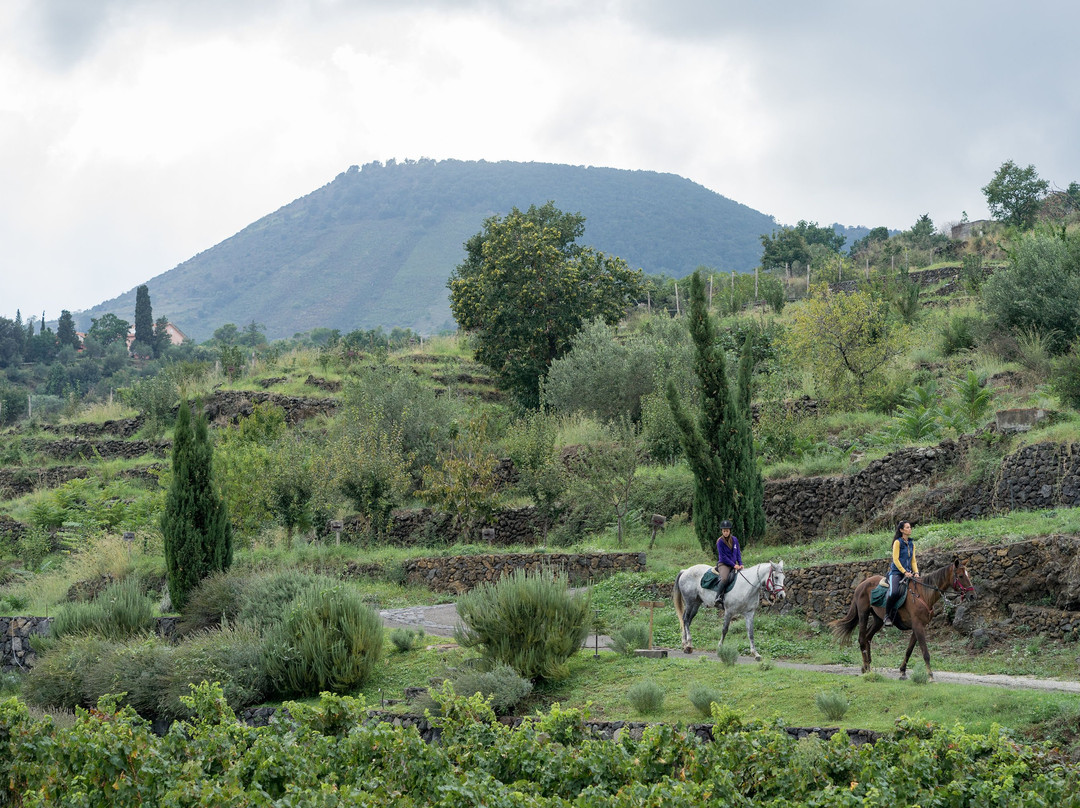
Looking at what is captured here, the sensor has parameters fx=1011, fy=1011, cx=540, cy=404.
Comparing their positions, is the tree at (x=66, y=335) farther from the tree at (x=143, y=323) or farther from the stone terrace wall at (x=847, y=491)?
the stone terrace wall at (x=847, y=491)

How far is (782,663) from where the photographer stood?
14.8 m

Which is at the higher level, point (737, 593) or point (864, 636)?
point (737, 593)

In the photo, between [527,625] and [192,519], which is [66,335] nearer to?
[192,519]

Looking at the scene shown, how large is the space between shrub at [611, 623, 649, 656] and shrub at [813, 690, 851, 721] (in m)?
4.53

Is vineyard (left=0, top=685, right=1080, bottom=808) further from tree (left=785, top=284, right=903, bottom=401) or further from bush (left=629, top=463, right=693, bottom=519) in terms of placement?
tree (left=785, top=284, right=903, bottom=401)

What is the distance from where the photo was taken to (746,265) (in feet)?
636

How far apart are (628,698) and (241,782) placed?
503 centimetres

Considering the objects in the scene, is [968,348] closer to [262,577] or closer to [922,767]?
[262,577]

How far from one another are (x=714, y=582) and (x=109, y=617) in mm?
11475

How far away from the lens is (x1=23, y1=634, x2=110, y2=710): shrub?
52.3ft

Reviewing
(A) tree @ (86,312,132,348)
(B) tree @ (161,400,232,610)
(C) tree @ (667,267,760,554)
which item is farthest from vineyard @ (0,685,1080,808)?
(A) tree @ (86,312,132,348)

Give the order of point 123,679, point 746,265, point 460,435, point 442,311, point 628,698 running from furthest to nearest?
1. point 746,265
2. point 442,311
3. point 460,435
4. point 123,679
5. point 628,698

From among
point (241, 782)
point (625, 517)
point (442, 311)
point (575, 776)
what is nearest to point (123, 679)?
point (241, 782)

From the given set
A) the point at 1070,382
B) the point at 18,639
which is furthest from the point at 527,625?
the point at 1070,382
